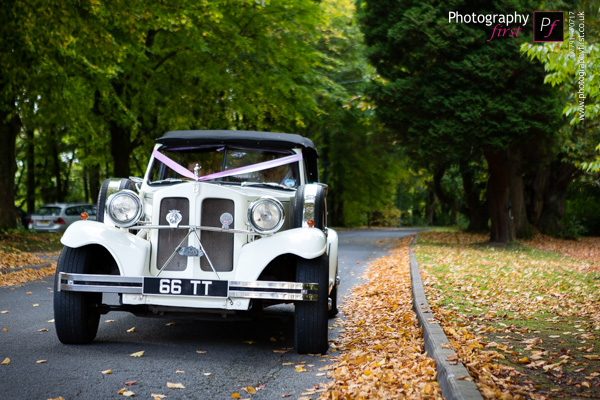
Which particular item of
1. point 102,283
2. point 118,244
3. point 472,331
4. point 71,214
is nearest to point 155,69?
point 71,214

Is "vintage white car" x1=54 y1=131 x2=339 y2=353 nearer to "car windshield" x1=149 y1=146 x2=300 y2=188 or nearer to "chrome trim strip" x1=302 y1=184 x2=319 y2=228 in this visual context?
"chrome trim strip" x1=302 y1=184 x2=319 y2=228

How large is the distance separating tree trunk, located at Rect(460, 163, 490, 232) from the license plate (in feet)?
87.7

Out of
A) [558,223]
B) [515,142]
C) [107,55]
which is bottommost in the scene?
[558,223]

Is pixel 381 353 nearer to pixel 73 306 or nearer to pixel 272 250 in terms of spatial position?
pixel 272 250

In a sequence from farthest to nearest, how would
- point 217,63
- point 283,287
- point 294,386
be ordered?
point 217,63
point 283,287
point 294,386

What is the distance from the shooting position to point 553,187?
31688 millimetres

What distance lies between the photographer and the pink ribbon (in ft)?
22.2

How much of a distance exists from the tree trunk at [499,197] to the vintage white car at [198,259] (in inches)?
634

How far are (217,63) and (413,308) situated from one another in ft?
46.5

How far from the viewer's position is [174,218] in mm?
5758

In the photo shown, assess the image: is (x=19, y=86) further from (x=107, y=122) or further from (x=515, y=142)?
(x=515, y=142)

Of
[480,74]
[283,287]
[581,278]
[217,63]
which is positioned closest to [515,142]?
[480,74]

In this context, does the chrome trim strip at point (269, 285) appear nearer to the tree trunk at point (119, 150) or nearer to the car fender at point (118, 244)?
the car fender at point (118, 244)

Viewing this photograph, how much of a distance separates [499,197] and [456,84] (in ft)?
16.5
